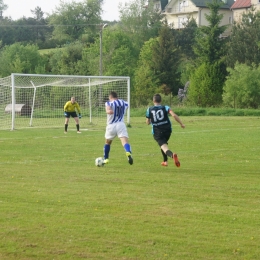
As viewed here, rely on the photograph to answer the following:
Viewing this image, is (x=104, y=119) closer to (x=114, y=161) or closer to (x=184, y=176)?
(x=114, y=161)

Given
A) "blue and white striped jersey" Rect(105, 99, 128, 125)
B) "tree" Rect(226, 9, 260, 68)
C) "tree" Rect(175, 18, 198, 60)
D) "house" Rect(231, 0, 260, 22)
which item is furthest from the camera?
"house" Rect(231, 0, 260, 22)

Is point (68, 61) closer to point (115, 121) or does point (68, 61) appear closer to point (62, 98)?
point (62, 98)

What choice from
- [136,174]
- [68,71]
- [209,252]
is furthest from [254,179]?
[68,71]

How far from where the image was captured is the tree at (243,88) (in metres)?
55.1

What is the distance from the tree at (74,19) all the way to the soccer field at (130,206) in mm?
85800

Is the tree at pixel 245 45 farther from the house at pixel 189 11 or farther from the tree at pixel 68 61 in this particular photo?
the house at pixel 189 11

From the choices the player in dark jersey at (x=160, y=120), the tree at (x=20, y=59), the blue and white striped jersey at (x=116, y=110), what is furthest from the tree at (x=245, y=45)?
the player in dark jersey at (x=160, y=120)

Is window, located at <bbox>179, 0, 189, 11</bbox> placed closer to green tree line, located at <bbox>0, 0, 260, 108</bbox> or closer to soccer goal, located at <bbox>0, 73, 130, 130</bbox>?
green tree line, located at <bbox>0, 0, 260, 108</bbox>

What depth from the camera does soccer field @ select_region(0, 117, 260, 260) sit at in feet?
24.6

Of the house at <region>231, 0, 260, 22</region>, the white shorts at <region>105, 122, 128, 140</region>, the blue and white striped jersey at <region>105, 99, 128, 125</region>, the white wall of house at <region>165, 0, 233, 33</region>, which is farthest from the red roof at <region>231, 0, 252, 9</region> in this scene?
the white shorts at <region>105, 122, 128, 140</region>

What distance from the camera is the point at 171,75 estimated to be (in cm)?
7544

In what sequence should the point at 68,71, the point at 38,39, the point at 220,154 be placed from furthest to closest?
the point at 38,39 < the point at 68,71 < the point at 220,154

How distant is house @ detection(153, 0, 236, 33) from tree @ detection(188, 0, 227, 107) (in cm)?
3601

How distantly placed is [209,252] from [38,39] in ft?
344
